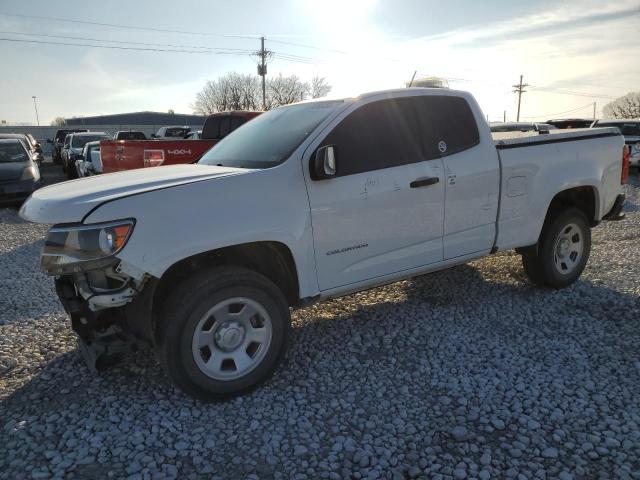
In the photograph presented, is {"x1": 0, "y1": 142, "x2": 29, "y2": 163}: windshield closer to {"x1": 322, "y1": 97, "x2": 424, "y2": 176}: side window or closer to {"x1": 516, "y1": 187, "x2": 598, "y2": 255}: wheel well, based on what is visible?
{"x1": 322, "y1": 97, "x2": 424, "y2": 176}: side window

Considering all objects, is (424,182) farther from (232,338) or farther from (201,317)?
(201,317)

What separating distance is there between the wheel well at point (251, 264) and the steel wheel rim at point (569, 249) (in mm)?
3035

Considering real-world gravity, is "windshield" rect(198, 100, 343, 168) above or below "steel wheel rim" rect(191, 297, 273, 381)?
above

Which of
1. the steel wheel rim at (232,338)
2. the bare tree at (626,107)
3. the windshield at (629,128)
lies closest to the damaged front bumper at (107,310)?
the steel wheel rim at (232,338)

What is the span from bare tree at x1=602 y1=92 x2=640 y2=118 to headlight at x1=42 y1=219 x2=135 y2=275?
81316 mm

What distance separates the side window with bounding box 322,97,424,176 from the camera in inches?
143

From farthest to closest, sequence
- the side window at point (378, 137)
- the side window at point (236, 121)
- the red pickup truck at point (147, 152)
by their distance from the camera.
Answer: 1. the side window at point (236, 121)
2. the red pickup truck at point (147, 152)
3. the side window at point (378, 137)

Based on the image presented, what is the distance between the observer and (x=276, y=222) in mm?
3264

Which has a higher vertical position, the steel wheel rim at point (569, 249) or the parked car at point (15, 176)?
the parked car at point (15, 176)

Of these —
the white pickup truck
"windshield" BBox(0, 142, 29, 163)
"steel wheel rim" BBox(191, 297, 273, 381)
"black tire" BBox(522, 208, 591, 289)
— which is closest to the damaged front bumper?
the white pickup truck

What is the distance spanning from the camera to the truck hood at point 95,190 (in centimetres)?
288

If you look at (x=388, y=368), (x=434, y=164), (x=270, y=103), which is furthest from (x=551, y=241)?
(x=270, y=103)

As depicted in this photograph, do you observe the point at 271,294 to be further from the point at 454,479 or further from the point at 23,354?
the point at 23,354

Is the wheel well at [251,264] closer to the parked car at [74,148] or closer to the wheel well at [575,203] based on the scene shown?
the wheel well at [575,203]
